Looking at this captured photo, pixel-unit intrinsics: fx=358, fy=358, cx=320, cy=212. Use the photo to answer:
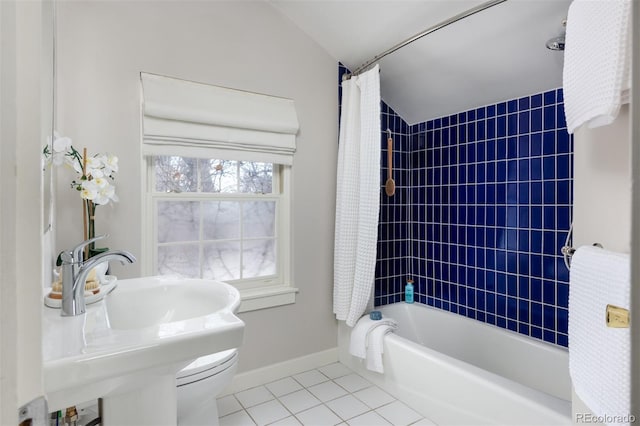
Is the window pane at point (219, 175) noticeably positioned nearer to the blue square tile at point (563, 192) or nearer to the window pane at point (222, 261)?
the window pane at point (222, 261)

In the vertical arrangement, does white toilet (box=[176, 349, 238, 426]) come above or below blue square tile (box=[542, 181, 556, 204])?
below

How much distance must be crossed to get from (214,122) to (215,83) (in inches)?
10.4

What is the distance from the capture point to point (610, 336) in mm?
984

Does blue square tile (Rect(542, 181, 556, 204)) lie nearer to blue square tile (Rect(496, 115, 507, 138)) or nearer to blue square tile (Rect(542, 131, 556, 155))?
blue square tile (Rect(542, 131, 556, 155))

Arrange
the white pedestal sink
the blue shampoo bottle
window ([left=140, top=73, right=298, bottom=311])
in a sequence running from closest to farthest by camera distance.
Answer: the white pedestal sink
window ([left=140, top=73, right=298, bottom=311])
the blue shampoo bottle

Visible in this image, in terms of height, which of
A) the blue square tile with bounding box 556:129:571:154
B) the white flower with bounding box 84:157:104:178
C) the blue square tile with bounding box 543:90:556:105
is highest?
the blue square tile with bounding box 543:90:556:105

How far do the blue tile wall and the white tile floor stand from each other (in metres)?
0.76

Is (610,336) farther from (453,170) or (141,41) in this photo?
(141,41)

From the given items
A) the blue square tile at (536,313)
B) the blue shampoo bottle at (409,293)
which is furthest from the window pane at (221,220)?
the blue square tile at (536,313)

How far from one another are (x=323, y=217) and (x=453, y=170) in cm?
107

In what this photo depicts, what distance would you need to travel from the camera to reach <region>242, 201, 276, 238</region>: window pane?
2402mm

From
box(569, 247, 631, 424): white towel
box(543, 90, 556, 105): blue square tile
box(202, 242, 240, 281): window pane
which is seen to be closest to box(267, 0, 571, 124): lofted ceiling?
box(543, 90, 556, 105): blue square tile

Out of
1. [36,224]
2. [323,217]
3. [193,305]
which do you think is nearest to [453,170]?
[323,217]

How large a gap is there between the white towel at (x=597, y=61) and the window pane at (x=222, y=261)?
1906 mm
